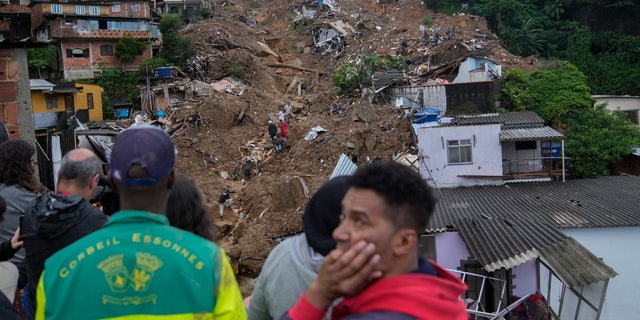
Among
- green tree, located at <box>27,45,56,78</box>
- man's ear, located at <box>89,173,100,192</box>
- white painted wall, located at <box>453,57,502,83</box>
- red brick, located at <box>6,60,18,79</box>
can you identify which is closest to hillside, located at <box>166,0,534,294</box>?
white painted wall, located at <box>453,57,502,83</box>

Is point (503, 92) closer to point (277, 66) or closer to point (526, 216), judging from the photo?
point (526, 216)

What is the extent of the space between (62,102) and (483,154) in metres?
16.9

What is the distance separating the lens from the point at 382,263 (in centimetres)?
156

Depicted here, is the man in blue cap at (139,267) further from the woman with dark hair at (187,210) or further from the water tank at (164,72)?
the water tank at (164,72)

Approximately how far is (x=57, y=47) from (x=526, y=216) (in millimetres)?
24502

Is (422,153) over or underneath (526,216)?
over

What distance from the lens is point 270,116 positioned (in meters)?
23.9

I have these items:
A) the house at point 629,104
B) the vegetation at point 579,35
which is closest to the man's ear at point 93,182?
the house at point 629,104

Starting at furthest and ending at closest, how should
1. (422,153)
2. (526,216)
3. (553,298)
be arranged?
(422,153) < (526,216) < (553,298)

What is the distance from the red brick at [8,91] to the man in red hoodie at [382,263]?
14.3m

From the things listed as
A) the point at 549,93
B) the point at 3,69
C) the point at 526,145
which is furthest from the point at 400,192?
the point at 549,93

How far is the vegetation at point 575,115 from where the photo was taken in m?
18.7

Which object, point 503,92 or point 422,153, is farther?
point 503,92

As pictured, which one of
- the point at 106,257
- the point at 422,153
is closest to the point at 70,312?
the point at 106,257
